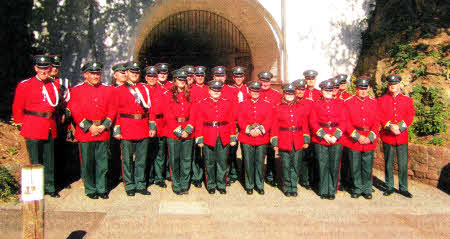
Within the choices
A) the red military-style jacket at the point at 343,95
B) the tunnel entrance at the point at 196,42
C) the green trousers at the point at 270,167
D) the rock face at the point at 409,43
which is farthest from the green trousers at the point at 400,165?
the tunnel entrance at the point at 196,42

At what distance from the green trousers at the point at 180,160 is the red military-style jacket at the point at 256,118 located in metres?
0.87

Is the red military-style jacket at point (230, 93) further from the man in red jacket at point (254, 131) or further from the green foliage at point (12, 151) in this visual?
the green foliage at point (12, 151)

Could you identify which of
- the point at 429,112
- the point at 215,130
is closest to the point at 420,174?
the point at 429,112

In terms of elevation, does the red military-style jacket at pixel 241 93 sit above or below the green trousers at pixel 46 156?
above

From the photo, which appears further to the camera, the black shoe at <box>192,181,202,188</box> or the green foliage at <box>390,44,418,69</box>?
the green foliage at <box>390,44,418,69</box>

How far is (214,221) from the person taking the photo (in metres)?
4.58

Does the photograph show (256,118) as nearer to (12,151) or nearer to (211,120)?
(211,120)

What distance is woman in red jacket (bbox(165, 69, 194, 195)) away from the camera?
556cm

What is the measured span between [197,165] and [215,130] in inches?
37.8

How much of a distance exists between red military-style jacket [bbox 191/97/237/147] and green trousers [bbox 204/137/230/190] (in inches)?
3.8

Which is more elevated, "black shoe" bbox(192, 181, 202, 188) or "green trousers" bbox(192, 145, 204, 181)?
"green trousers" bbox(192, 145, 204, 181)

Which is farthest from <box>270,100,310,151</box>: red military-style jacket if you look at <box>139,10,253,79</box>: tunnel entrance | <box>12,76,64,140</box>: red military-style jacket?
<box>139,10,253,79</box>: tunnel entrance

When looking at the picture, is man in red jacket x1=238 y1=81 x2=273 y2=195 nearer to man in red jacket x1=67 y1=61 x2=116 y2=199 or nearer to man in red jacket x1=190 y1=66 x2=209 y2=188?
man in red jacket x1=190 y1=66 x2=209 y2=188

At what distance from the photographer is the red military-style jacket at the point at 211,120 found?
5539 mm
